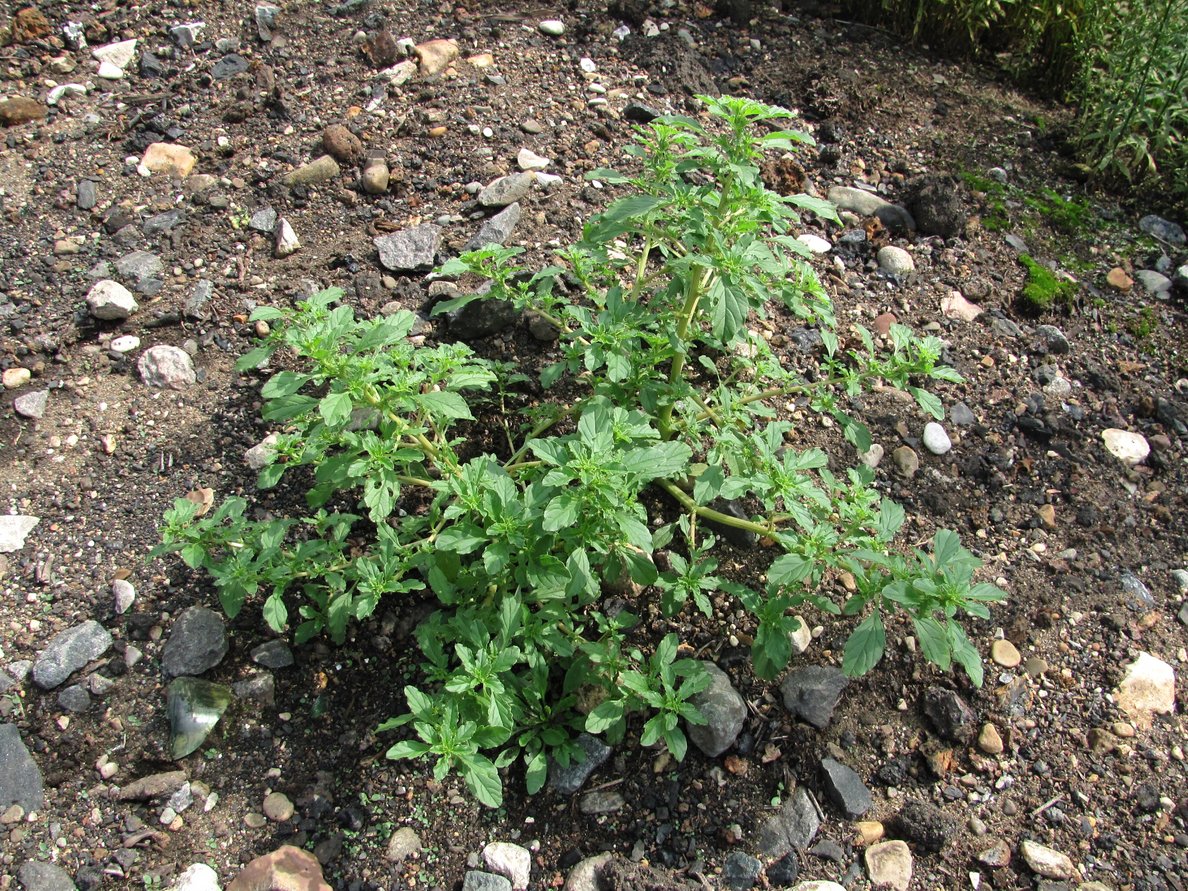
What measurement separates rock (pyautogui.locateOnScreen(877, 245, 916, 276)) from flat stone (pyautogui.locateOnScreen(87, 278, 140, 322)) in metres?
3.15

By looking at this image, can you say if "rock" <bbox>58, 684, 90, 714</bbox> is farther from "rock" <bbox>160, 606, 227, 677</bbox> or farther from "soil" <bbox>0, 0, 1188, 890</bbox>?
"rock" <bbox>160, 606, 227, 677</bbox>

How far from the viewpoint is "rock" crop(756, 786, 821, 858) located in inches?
105

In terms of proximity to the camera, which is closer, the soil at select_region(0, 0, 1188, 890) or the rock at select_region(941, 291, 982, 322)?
the soil at select_region(0, 0, 1188, 890)

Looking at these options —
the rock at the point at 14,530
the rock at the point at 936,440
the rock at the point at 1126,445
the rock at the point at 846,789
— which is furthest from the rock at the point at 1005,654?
the rock at the point at 14,530

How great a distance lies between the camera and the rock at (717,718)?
2.79 meters

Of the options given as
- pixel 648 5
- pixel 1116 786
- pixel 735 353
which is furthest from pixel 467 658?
pixel 648 5

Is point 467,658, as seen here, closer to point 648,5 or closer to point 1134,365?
point 1134,365

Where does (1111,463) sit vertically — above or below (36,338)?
above

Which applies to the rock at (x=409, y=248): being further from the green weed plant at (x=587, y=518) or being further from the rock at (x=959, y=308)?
the rock at (x=959, y=308)

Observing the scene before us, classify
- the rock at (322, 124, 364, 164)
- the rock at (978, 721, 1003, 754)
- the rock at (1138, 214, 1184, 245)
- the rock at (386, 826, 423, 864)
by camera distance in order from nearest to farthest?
1. the rock at (386, 826, 423, 864)
2. the rock at (978, 721, 1003, 754)
3. the rock at (322, 124, 364, 164)
4. the rock at (1138, 214, 1184, 245)

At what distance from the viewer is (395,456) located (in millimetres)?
2600

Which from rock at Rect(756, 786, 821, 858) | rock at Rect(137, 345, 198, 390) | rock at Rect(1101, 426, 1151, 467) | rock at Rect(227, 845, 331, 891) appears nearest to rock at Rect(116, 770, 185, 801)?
rock at Rect(227, 845, 331, 891)

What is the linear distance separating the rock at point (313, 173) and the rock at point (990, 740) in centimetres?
343

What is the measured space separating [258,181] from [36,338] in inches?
44.9
